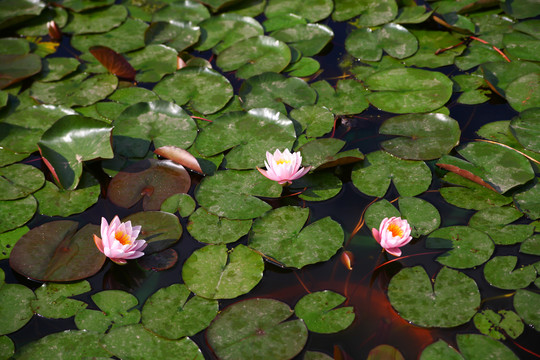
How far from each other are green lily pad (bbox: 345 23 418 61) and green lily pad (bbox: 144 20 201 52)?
55.3 inches

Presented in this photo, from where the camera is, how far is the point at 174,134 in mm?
3426

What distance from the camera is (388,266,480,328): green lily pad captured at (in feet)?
7.81

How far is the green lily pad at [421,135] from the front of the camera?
3166 millimetres

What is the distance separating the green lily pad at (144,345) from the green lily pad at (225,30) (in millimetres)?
2623

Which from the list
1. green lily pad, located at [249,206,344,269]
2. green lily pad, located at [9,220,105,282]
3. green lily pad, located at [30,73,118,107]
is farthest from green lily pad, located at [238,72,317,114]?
green lily pad, located at [9,220,105,282]

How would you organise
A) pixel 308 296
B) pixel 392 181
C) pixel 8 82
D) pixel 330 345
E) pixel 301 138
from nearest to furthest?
1. pixel 330 345
2. pixel 308 296
3. pixel 392 181
4. pixel 301 138
5. pixel 8 82

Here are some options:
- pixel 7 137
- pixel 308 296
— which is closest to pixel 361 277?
pixel 308 296

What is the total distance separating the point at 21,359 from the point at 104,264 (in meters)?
0.64

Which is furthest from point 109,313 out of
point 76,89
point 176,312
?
point 76,89

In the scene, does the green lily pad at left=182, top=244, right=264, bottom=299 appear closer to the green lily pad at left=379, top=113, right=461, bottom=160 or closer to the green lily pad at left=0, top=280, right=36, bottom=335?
the green lily pad at left=0, top=280, right=36, bottom=335

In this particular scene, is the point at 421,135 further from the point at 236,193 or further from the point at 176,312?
the point at 176,312

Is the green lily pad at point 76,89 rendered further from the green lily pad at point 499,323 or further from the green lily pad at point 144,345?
the green lily pad at point 499,323

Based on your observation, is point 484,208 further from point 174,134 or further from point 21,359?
point 21,359

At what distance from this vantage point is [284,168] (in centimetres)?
282
